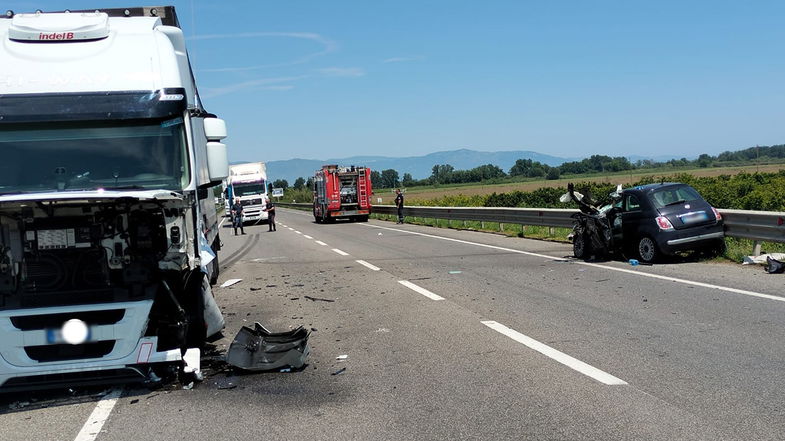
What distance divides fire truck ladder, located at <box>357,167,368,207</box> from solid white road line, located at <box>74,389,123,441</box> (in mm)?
34138

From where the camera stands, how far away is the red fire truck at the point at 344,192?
39344mm

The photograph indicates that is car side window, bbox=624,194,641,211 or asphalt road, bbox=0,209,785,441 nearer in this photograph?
asphalt road, bbox=0,209,785,441

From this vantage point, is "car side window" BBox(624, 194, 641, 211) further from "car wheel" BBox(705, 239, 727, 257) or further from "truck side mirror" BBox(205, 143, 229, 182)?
"truck side mirror" BBox(205, 143, 229, 182)

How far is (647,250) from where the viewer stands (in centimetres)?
1327

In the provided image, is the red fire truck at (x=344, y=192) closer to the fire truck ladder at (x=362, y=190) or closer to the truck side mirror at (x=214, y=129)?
the fire truck ladder at (x=362, y=190)

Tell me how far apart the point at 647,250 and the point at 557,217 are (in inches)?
269

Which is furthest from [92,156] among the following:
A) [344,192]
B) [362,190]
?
[362,190]

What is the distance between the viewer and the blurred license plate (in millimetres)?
12812

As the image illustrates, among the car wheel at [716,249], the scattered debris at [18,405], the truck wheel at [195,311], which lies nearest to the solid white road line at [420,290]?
the truck wheel at [195,311]

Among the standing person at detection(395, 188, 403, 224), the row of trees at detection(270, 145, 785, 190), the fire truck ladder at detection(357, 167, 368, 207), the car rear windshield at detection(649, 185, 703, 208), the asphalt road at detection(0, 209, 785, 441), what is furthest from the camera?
the row of trees at detection(270, 145, 785, 190)

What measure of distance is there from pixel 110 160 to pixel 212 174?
1051 mm

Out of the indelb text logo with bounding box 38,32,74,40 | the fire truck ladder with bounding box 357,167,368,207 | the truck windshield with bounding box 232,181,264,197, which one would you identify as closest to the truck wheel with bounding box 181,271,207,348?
the indelb text logo with bounding box 38,32,74,40

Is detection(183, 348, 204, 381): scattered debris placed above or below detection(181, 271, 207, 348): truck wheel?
below

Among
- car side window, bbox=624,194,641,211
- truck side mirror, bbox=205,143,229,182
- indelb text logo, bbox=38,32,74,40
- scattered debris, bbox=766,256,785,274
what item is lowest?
scattered debris, bbox=766,256,785,274
